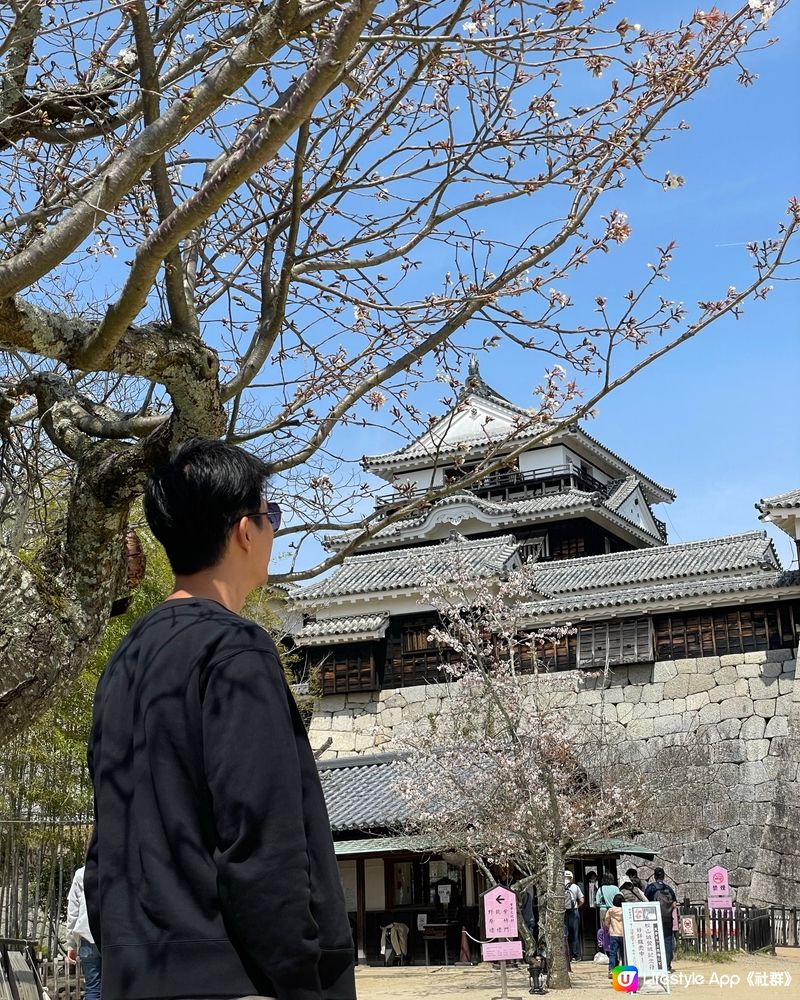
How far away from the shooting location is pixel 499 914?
1157 cm

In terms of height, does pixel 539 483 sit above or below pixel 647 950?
above

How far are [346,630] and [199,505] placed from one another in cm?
2320

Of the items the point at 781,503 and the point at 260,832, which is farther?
the point at 781,503

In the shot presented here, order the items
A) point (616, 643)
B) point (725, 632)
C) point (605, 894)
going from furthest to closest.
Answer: point (616, 643) < point (725, 632) < point (605, 894)

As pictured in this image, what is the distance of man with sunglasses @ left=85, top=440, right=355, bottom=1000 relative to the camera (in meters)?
1.63

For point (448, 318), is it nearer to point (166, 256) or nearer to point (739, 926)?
point (166, 256)

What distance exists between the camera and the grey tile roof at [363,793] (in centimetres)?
1750

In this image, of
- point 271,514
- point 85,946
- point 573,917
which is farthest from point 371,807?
point 271,514

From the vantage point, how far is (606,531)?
2955cm

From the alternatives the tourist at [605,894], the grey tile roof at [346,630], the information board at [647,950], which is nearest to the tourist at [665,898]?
the tourist at [605,894]

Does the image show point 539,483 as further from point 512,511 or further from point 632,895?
point 632,895

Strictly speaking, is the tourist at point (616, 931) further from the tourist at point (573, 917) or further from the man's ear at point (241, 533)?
the man's ear at point (241, 533)

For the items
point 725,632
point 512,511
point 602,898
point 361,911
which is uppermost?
point 512,511

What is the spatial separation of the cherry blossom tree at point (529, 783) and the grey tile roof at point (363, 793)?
0.40m
